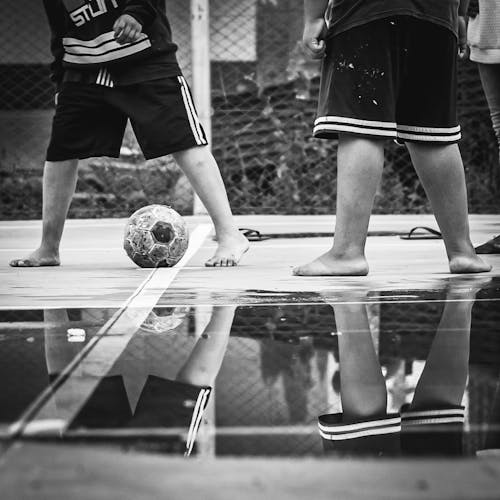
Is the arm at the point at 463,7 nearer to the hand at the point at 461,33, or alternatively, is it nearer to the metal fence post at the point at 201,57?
the hand at the point at 461,33

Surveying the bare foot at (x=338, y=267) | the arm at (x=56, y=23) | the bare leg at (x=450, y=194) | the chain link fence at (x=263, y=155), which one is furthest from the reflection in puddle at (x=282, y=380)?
the chain link fence at (x=263, y=155)

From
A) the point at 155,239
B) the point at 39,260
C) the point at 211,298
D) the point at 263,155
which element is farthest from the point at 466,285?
the point at 263,155

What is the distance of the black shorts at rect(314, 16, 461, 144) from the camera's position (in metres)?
2.88

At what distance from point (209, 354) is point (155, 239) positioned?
182 cm

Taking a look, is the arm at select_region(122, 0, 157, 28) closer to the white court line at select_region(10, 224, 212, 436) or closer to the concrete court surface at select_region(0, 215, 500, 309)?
the concrete court surface at select_region(0, 215, 500, 309)

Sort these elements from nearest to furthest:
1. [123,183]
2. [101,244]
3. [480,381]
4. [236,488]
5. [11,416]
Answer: [236,488]
[11,416]
[480,381]
[101,244]
[123,183]

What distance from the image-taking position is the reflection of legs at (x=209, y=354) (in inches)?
57.0

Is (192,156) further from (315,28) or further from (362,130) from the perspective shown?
(362,130)

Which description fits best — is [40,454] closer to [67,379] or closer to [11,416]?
[11,416]

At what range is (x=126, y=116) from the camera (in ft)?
12.0

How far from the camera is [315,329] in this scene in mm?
1920

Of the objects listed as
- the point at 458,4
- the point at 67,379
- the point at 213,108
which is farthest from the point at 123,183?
the point at 67,379

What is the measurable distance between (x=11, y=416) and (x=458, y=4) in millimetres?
2318

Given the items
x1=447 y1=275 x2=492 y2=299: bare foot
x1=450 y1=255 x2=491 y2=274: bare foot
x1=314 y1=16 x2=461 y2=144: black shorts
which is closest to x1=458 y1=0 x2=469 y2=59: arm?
x1=314 y1=16 x2=461 y2=144: black shorts
